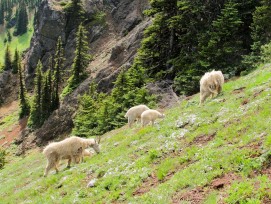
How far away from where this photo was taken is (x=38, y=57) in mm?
107750

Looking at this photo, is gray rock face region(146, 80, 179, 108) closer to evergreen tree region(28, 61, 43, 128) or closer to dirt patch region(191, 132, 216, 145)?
dirt patch region(191, 132, 216, 145)

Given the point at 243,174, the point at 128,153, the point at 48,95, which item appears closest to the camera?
the point at 243,174

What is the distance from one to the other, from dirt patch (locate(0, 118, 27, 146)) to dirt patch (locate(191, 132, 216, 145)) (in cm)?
6677

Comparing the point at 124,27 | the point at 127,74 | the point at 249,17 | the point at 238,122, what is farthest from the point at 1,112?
the point at 238,122

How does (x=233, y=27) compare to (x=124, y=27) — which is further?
(x=124, y=27)

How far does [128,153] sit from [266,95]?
7104mm

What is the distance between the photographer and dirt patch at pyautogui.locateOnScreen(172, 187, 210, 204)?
10016 mm

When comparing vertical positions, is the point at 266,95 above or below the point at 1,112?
above

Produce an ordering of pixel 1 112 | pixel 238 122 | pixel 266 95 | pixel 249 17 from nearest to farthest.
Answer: pixel 238 122
pixel 266 95
pixel 249 17
pixel 1 112

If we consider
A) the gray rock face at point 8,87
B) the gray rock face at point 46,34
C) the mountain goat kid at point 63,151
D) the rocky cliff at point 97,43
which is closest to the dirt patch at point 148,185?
the mountain goat kid at point 63,151

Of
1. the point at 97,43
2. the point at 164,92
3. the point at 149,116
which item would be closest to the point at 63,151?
the point at 149,116

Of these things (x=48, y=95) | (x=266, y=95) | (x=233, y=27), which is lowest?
(x=48, y=95)

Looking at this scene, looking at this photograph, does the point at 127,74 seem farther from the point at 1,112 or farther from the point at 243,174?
the point at 1,112

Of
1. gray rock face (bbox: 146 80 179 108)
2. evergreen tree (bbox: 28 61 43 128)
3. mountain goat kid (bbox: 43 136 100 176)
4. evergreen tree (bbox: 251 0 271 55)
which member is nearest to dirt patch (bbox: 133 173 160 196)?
mountain goat kid (bbox: 43 136 100 176)
